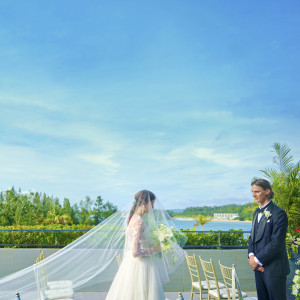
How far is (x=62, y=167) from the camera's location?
1784cm

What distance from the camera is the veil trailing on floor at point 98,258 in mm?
3434

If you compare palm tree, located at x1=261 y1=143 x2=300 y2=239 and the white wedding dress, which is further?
palm tree, located at x1=261 y1=143 x2=300 y2=239

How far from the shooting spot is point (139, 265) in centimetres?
367

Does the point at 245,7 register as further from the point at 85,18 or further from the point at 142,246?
the point at 142,246

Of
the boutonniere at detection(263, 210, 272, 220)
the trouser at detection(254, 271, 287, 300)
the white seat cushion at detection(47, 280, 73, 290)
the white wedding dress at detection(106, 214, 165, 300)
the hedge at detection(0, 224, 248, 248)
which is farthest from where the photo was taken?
the hedge at detection(0, 224, 248, 248)

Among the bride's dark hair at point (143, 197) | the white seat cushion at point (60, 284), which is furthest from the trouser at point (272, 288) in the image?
the white seat cushion at point (60, 284)

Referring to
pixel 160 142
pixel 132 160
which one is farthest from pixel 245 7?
pixel 132 160

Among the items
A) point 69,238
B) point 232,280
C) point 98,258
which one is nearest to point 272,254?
point 232,280

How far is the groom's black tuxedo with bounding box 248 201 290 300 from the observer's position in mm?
3812

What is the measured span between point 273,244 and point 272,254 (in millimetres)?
101

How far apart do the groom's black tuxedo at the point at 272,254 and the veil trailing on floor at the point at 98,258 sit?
2.83 ft

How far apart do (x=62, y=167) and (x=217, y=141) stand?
24.6 ft

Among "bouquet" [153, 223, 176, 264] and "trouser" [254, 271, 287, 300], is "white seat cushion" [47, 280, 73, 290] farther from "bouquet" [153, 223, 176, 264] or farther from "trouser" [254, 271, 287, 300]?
"trouser" [254, 271, 287, 300]

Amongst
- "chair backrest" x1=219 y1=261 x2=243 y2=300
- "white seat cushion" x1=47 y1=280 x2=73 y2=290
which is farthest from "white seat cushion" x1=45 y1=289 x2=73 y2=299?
"chair backrest" x1=219 y1=261 x2=243 y2=300
